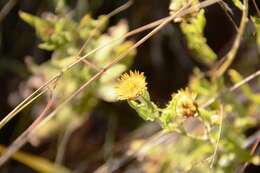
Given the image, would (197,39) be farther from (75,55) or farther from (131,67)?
(131,67)

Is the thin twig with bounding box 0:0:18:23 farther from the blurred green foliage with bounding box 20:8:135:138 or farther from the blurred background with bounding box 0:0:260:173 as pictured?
the blurred green foliage with bounding box 20:8:135:138

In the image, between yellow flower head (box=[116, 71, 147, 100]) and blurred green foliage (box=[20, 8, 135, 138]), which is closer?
yellow flower head (box=[116, 71, 147, 100])

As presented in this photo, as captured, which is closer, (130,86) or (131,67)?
(130,86)

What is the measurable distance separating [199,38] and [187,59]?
727mm

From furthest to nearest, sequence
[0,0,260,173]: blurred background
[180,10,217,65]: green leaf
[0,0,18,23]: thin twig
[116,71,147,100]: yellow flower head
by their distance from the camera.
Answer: [0,0,260,173]: blurred background → [0,0,18,23]: thin twig → [180,10,217,65]: green leaf → [116,71,147,100]: yellow flower head

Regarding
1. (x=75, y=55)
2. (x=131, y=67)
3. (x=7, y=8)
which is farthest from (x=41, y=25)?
(x=131, y=67)

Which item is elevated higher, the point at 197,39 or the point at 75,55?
the point at 75,55

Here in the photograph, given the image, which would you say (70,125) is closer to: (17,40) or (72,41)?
(72,41)

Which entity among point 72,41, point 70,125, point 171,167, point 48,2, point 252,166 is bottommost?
point 252,166

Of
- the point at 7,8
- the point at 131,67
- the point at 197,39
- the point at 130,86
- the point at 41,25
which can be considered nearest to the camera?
the point at 130,86

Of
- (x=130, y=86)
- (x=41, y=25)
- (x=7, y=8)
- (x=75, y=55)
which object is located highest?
(x=7, y=8)

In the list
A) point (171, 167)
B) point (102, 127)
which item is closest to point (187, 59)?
point (102, 127)

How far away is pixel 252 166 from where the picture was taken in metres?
1.72

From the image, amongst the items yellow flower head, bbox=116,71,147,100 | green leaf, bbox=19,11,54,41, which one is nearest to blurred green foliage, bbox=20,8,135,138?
green leaf, bbox=19,11,54,41
